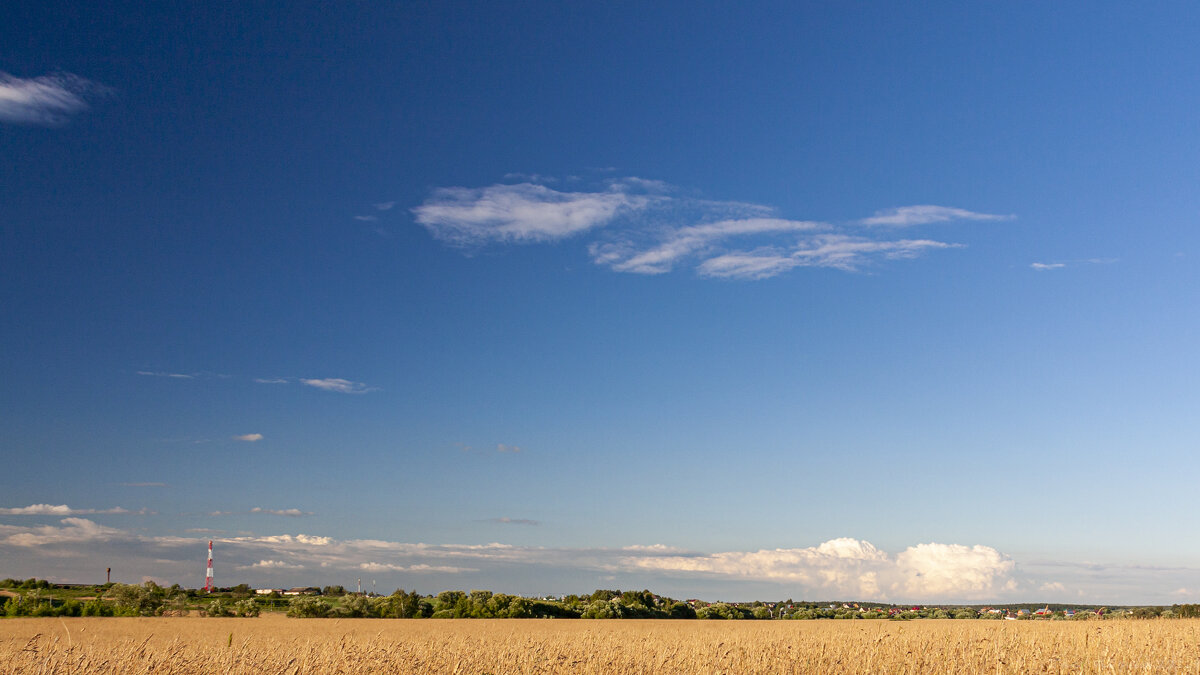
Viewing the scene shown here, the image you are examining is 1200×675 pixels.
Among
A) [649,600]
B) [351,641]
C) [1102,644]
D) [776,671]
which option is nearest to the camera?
[776,671]

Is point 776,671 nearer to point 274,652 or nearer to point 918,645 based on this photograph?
point 918,645

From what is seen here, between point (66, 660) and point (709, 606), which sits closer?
point (66, 660)

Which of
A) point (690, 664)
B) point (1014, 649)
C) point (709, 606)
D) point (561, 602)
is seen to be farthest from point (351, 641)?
point (709, 606)

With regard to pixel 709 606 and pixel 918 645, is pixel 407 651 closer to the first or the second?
pixel 918 645

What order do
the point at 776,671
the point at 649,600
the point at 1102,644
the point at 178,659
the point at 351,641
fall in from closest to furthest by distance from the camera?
the point at 178,659
the point at 776,671
the point at 351,641
the point at 1102,644
the point at 649,600

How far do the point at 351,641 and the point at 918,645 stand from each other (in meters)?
19.4

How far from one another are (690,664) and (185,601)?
115 m

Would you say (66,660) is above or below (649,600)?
above

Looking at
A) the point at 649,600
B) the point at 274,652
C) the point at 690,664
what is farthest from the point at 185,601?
the point at 690,664

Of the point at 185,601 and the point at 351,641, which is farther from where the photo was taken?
the point at 185,601

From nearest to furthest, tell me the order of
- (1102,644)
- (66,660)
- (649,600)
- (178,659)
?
1. (66,660)
2. (178,659)
3. (1102,644)
4. (649,600)

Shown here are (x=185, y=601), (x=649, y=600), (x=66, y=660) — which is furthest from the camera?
(x=649, y=600)

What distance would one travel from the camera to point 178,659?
78.0 ft

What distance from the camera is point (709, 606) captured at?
442ft
